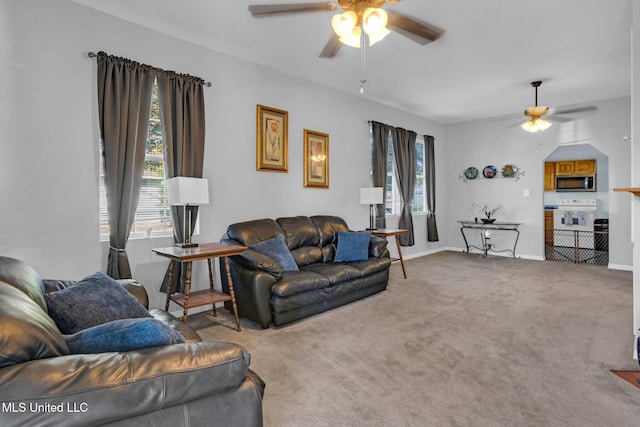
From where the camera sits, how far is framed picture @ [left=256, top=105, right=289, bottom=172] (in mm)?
4105

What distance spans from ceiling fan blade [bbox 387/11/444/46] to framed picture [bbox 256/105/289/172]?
2.05m

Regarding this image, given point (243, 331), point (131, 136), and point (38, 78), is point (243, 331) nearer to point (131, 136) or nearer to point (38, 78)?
point (131, 136)

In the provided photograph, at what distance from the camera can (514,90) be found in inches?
203

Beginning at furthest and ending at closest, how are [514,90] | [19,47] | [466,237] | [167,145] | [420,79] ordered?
[466,237]
[514,90]
[420,79]
[167,145]
[19,47]

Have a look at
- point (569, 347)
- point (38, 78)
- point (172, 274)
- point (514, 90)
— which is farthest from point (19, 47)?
point (514, 90)

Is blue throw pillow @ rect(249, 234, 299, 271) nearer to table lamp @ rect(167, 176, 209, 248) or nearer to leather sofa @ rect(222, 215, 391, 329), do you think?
leather sofa @ rect(222, 215, 391, 329)

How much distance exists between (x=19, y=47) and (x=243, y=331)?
9.33ft

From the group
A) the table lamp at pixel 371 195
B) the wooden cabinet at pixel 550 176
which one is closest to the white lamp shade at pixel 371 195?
the table lamp at pixel 371 195

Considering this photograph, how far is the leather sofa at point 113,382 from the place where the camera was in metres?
0.88

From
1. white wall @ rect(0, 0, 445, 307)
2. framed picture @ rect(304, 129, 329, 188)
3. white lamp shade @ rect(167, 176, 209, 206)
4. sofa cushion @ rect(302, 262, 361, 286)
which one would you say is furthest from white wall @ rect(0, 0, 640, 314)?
sofa cushion @ rect(302, 262, 361, 286)

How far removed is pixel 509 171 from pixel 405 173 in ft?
7.40

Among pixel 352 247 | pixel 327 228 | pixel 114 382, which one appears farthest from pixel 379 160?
pixel 114 382

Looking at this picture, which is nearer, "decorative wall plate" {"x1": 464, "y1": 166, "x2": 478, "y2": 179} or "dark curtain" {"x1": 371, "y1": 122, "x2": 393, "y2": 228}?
"dark curtain" {"x1": 371, "y1": 122, "x2": 393, "y2": 228}

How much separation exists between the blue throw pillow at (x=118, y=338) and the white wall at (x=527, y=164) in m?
6.83
